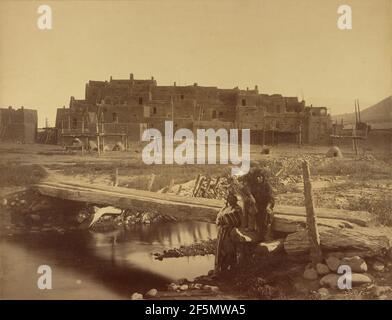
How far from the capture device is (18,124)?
6246mm

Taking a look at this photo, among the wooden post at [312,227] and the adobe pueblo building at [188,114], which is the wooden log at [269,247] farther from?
the adobe pueblo building at [188,114]

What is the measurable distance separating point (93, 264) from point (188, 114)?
2.87 metres

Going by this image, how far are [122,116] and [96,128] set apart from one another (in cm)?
50

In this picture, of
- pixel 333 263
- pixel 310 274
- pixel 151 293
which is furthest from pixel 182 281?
pixel 333 263

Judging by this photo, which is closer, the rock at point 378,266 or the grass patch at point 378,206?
the rock at point 378,266

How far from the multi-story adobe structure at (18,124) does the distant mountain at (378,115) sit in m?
4.70

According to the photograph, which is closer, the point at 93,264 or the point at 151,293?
the point at 151,293

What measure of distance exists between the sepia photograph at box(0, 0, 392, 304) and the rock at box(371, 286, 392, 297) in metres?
0.02

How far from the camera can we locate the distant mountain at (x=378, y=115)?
6.09 meters

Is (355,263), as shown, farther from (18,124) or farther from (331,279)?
(18,124)

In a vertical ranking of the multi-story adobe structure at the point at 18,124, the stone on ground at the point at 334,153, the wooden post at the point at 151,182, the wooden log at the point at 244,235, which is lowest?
the wooden log at the point at 244,235

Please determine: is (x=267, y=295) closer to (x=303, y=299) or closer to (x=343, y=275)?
(x=303, y=299)

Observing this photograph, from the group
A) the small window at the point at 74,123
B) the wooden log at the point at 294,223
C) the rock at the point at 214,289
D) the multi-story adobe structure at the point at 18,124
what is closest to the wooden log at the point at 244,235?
the wooden log at the point at 294,223
